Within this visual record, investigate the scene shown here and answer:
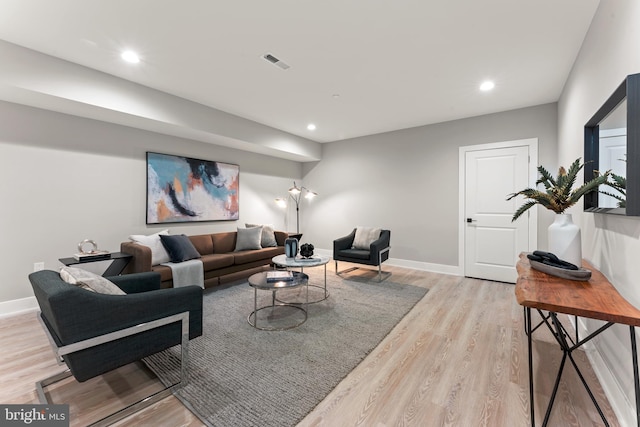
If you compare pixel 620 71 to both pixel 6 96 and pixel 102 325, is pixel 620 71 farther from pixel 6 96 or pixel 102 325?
pixel 6 96

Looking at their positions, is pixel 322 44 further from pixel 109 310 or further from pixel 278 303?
pixel 278 303

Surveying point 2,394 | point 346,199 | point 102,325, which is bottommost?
point 2,394

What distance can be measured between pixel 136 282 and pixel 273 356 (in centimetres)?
132

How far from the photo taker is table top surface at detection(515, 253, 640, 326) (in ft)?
3.75

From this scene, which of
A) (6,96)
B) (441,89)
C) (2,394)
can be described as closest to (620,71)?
(441,89)

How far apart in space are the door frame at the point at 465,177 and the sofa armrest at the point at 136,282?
438 cm

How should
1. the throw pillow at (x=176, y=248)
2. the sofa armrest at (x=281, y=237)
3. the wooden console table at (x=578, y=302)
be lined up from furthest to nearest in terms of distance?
the sofa armrest at (x=281, y=237) → the throw pillow at (x=176, y=248) → the wooden console table at (x=578, y=302)

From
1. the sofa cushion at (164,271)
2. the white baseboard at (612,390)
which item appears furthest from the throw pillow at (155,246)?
the white baseboard at (612,390)

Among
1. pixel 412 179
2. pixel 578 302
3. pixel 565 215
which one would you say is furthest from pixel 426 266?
pixel 578 302

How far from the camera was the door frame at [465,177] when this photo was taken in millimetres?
3934

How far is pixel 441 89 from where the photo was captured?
3.39m

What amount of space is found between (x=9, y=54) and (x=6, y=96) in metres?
0.54

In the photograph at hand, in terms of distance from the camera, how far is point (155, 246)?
11.6ft

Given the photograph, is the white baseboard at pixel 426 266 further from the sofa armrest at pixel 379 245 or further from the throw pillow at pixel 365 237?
the throw pillow at pixel 365 237
